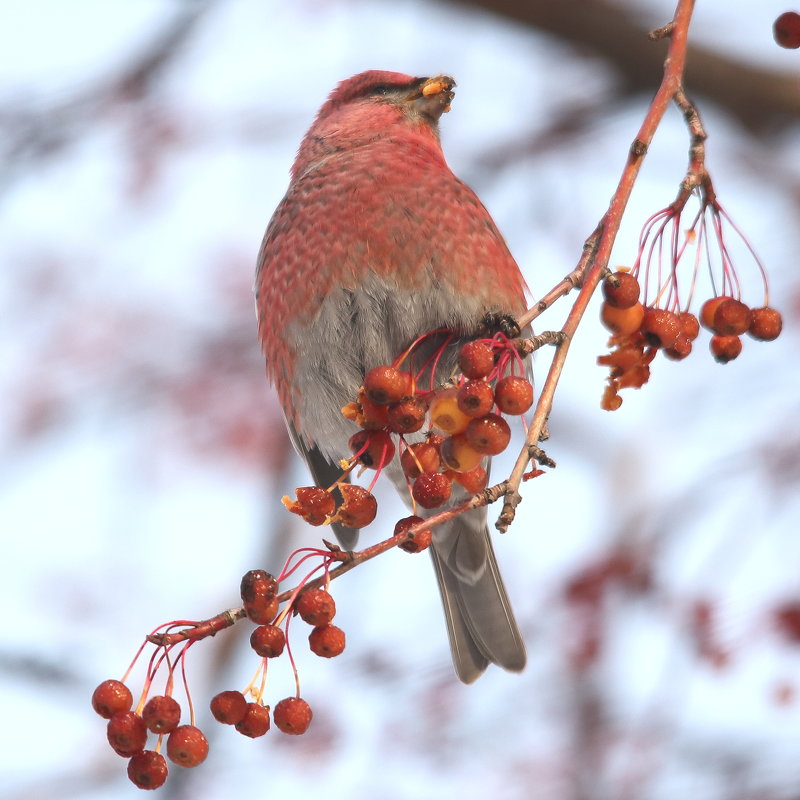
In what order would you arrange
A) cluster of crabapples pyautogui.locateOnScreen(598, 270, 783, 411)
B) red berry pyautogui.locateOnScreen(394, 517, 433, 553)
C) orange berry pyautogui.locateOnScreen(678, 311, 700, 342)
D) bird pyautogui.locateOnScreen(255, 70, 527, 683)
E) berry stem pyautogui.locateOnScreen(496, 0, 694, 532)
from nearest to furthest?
berry stem pyautogui.locateOnScreen(496, 0, 694, 532) → red berry pyautogui.locateOnScreen(394, 517, 433, 553) → cluster of crabapples pyautogui.locateOnScreen(598, 270, 783, 411) → orange berry pyautogui.locateOnScreen(678, 311, 700, 342) → bird pyautogui.locateOnScreen(255, 70, 527, 683)

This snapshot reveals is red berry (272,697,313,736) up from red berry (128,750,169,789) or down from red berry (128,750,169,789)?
up

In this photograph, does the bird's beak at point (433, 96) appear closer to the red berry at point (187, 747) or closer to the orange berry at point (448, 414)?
the orange berry at point (448, 414)

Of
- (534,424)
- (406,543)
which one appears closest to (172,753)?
(406,543)

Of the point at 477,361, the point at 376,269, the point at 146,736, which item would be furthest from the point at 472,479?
the point at 376,269

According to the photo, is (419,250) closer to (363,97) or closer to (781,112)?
(363,97)

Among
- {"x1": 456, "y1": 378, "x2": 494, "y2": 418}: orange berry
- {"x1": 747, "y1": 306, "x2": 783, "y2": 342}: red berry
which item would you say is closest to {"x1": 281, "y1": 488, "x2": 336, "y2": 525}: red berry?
{"x1": 456, "y1": 378, "x2": 494, "y2": 418}: orange berry

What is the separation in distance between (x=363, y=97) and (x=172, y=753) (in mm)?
1950

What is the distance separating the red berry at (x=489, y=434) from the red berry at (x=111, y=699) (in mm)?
556

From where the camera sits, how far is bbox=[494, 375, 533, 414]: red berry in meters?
1.26

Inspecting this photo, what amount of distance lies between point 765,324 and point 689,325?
12 centimetres

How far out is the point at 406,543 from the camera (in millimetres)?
1237

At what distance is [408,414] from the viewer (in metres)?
1.34

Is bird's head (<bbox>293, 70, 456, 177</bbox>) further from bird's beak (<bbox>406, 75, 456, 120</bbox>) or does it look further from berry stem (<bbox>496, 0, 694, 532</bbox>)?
berry stem (<bbox>496, 0, 694, 532</bbox>)

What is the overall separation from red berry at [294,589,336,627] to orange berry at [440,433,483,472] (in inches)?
8.5
